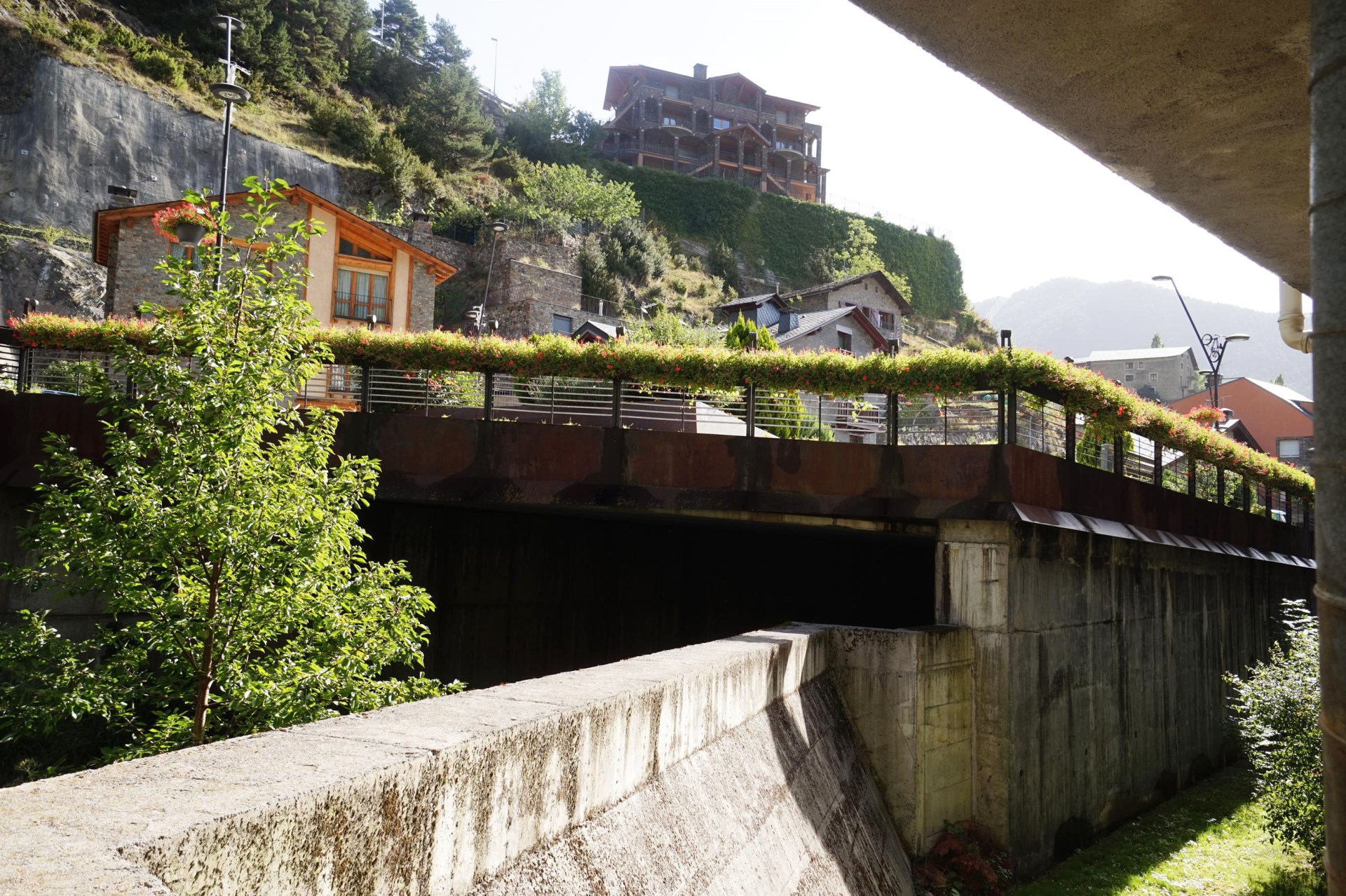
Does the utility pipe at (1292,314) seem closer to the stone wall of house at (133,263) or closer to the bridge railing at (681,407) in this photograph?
the bridge railing at (681,407)

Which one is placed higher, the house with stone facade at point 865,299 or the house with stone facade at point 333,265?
the house with stone facade at point 865,299

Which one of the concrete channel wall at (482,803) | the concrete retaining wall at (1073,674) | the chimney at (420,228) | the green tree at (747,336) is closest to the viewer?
the concrete channel wall at (482,803)

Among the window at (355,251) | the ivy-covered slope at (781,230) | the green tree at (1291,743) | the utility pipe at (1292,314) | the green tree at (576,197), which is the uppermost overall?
the ivy-covered slope at (781,230)

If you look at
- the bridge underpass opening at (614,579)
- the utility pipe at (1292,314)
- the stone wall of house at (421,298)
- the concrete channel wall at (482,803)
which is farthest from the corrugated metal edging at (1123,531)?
the stone wall of house at (421,298)

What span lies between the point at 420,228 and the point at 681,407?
40716 mm

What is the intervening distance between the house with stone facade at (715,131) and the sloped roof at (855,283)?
18640mm

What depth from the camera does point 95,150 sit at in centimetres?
4512

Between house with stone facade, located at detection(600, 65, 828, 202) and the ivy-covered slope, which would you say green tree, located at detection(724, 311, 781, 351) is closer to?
the ivy-covered slope

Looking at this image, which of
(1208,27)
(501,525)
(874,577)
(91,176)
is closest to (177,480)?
(1208,27)

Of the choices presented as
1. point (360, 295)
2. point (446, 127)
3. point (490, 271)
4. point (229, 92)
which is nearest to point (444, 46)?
point (446, 127)

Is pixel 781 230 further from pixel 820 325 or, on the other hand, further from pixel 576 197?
pixel 820 325

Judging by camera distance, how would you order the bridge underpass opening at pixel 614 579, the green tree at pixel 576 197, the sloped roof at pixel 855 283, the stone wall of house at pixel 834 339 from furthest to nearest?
the sloped roof at pixel 855 283 < the green tree at pixel 576 197 < the stone wall of house at pixel 834 339 < the bridge underpass opening at pixel 614 579

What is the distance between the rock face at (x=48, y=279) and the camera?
3875 centimetres

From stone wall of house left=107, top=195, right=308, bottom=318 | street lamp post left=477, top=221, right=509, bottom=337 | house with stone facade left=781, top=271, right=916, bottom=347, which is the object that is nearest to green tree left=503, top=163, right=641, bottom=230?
street lamp post left=477, top=221, right=509, bottom=337
